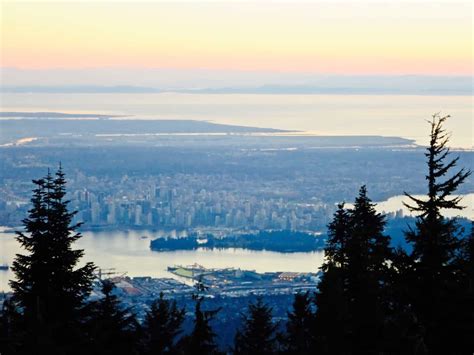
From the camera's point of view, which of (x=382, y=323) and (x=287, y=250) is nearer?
(x=382, y=323)

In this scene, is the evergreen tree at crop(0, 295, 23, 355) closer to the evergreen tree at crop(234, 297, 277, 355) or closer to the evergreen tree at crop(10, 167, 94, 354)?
the evergreen tree at crop(10, 167, 94, 354)

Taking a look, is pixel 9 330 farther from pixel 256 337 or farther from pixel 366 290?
pixel 256 337

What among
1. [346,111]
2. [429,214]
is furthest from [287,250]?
[346,111]

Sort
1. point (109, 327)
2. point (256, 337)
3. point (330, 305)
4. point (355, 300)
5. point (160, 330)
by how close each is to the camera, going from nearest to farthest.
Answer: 1. point (355, 300)
2. point (330, 305)
3. point (109, 327)
4. point (160, 330)
5. point (256, 337)

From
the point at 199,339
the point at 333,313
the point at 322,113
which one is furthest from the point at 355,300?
the point at 322,113

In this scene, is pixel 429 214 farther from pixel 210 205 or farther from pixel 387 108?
pixel 387 108

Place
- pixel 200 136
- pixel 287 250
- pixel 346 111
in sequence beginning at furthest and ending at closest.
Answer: pixel 346 111
pixel 200 136
pixel 287 250

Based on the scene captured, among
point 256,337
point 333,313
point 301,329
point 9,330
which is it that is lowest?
point 256,337

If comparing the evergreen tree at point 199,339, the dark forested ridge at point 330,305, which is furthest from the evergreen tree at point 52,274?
the evergreen tree at point 199,339
